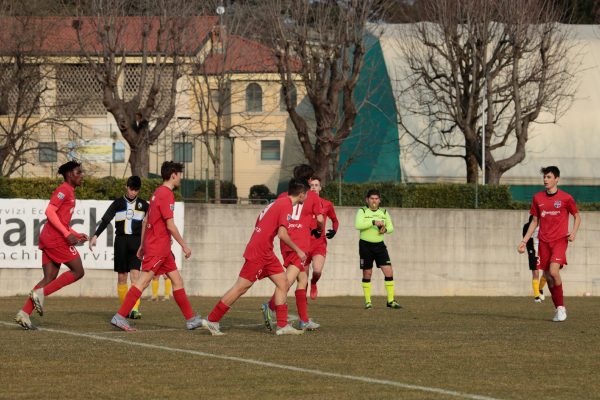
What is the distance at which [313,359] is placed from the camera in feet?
36.2

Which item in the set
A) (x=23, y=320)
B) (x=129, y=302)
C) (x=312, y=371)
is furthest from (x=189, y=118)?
(x=312, y=371)

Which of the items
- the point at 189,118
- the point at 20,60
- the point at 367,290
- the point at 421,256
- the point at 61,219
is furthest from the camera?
the point at 189,118

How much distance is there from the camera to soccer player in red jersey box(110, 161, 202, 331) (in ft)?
45.5

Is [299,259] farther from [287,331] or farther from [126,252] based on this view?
[126,252]

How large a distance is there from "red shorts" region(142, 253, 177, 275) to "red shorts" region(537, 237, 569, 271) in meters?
5.30

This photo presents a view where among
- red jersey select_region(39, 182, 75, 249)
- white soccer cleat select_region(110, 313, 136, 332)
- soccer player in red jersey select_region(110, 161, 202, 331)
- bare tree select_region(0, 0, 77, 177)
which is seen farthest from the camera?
bare tree select_region(0, 0, 77, 177)

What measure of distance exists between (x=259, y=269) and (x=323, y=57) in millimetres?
22057

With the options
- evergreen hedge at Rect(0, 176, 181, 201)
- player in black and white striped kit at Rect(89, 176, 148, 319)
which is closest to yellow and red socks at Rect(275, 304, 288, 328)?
player in black and white striped kit at Rect(89, 176, 148, 319)

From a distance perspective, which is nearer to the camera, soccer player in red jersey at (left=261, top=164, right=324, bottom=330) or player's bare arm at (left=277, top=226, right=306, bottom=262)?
player's bare arm at (left=277, top=226, right=306, bottom=262)

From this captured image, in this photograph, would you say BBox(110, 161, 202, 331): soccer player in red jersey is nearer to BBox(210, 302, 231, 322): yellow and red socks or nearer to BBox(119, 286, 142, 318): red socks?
BBox(119, 286, 142, 318): red socks

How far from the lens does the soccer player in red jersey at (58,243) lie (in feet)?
47.5

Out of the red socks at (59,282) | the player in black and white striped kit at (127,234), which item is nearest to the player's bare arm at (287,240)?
the red socks at (59,282)

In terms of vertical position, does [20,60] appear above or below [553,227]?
above

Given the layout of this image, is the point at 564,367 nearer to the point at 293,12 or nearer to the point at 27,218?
the point at 27,218
